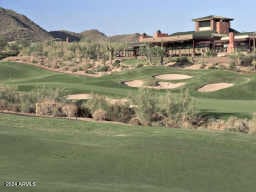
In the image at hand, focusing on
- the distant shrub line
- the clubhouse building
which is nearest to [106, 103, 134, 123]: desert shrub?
the distant shrub line

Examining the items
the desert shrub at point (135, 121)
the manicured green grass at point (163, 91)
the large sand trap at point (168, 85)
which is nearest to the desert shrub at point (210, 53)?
the manicured green grass at point (163, 91)

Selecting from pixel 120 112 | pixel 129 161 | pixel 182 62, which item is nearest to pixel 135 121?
pixel 120 112

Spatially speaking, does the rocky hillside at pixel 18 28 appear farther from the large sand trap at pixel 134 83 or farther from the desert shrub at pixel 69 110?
the desert shrub at pixel 69 110

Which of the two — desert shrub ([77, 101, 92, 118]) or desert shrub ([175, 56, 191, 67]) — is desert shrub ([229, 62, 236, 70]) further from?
desert shrub ([77, 101, 92, 118])

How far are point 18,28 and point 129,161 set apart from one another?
162 m

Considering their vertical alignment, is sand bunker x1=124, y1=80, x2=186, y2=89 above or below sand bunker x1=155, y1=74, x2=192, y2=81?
below

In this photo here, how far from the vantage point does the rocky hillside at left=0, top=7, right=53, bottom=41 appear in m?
161

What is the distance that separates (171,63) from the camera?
2820 inches

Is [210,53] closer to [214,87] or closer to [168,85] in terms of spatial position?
[168,85]

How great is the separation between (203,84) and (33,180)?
3870 centimetres

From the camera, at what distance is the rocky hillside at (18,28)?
527 ft

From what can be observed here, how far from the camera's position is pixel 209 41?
8044 centimetres

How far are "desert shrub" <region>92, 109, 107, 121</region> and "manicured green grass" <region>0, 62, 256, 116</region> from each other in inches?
244

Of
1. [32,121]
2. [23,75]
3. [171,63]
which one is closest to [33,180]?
[32,121]
